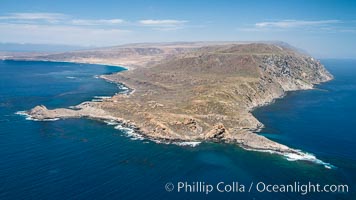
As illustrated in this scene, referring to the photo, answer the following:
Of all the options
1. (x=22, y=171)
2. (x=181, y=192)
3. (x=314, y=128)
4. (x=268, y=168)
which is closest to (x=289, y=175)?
(x=268, y=168)

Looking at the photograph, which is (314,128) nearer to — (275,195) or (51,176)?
(275,195)

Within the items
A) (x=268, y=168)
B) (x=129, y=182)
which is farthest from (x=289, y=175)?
(x=129, y=182)

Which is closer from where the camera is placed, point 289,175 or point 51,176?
point 51,176

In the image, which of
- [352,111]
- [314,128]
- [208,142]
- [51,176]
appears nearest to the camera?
[51,176]

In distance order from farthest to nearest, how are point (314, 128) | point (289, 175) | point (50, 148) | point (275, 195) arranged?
point (314, 128) < point (50, 148) < point (289, 175) < point (275, 195)

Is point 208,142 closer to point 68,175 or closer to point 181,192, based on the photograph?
point 181,192
